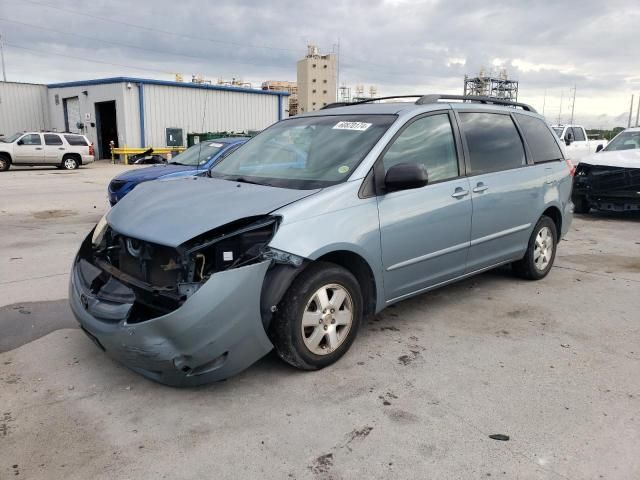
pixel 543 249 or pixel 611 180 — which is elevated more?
pixel 611 180

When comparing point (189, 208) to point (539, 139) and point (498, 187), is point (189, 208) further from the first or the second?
point (539, 139)

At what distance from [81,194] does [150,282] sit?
11.7 m

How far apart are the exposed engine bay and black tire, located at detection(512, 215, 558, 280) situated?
10.5 ft

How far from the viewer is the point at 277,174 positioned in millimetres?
3939

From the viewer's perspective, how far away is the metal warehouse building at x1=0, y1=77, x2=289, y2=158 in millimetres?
27547

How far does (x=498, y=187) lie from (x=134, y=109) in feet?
85.8

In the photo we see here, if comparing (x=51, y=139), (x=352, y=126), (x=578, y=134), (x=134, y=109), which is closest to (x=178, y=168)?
(x=352, y=126)

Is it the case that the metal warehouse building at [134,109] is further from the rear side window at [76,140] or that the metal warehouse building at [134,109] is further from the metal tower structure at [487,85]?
the metal tower structure at [487,85]

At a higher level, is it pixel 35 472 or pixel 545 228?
pixel 545 228

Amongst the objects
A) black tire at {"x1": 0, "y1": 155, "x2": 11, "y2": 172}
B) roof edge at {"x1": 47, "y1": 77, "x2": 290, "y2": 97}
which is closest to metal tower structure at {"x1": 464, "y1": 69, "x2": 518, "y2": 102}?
roof edge at {"x1": 47, "y1": 77, "x2": 290, "y2": 97}

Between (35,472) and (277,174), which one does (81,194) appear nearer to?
(277,174)

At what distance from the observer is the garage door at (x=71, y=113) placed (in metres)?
30.8

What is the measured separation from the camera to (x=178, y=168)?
8.97 m

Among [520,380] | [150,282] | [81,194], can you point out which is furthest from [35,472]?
[81,194]
